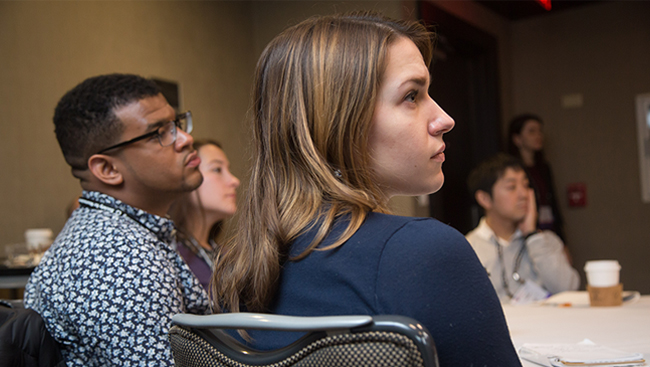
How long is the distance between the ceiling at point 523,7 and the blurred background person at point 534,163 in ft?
3.27

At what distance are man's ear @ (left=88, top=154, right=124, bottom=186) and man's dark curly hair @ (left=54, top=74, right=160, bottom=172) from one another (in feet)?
0.08

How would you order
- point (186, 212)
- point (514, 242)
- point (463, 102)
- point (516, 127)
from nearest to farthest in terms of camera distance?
point (186, 212)
point (514, 242)
point (463, 102)
point (516, 127)

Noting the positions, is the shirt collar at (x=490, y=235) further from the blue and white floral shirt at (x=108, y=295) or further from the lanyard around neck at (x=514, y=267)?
the blue and white floral shirt at (x=108, y=295)

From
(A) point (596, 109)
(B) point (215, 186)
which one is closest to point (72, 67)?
(B) point (215, 186)

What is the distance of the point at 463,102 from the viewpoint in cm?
457

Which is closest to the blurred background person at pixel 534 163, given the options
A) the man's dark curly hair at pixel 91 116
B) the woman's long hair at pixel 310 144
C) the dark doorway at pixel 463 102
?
the dark doorway at pixel 463 102

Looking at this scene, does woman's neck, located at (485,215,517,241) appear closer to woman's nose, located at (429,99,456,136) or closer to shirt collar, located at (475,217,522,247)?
shirt collar, located at (475,217,522,247)

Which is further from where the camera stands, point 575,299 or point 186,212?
point 186,212

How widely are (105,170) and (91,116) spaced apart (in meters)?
0.16

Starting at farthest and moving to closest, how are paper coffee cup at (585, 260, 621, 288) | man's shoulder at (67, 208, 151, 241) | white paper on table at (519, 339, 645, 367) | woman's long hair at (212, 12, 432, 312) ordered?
1. paper coffee cup at (585, 260, 621, 288)
2. man's shoulder at (67, 208, 151, 241)
3. white paper on table at (519, 339, 645, 367)
4. woman's long hair at (212, 12, 432, 312)

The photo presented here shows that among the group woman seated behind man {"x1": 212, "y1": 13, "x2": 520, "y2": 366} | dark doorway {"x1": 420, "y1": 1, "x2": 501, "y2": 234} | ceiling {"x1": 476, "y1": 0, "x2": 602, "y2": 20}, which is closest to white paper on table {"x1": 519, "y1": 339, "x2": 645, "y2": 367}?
woman seated behind man {"x1": 212, "y1": 13, "x2": 520, "y2": 366}

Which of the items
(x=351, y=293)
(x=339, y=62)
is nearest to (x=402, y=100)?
(x=339, y=62)

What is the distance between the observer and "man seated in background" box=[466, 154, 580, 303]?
2.66m

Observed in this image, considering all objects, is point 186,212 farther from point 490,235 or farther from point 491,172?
point 491,172
